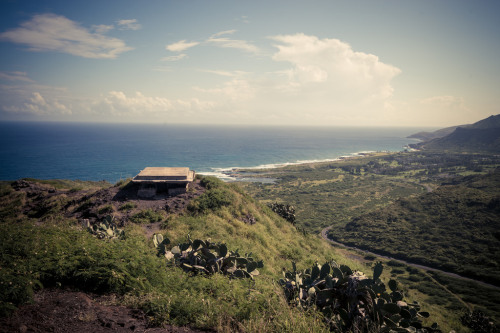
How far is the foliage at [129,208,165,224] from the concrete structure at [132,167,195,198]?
12.7ft

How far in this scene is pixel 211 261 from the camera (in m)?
8.64

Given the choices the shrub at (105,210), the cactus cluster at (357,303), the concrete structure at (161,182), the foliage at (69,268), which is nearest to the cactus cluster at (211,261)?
the foliage at (69,268)

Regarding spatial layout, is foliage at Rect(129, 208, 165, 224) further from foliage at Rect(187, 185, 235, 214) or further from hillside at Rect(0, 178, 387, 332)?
hillside at Rect(0, 178, 387, 332)

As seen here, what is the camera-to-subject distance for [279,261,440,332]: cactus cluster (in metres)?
5.89

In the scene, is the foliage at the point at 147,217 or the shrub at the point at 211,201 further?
the shrub at the point at 211,201

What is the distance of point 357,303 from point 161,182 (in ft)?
68.9

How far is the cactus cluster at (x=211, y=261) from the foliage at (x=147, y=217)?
961 centimetres

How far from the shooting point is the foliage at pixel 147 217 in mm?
18094

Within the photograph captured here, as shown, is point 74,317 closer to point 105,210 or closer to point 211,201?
point 105,210

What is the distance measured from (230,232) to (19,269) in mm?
13637

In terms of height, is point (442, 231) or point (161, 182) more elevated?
point (161, 182)

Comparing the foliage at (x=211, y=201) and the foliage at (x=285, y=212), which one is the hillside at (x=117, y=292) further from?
the foliage at (x=285, y=212)

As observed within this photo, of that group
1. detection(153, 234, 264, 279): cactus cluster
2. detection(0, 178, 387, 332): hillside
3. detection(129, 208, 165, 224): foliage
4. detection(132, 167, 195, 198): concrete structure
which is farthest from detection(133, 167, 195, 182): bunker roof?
detection(153, 234, 264, 279): cactus cluster

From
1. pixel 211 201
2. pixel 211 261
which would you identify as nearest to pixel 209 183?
pixel 211 201
